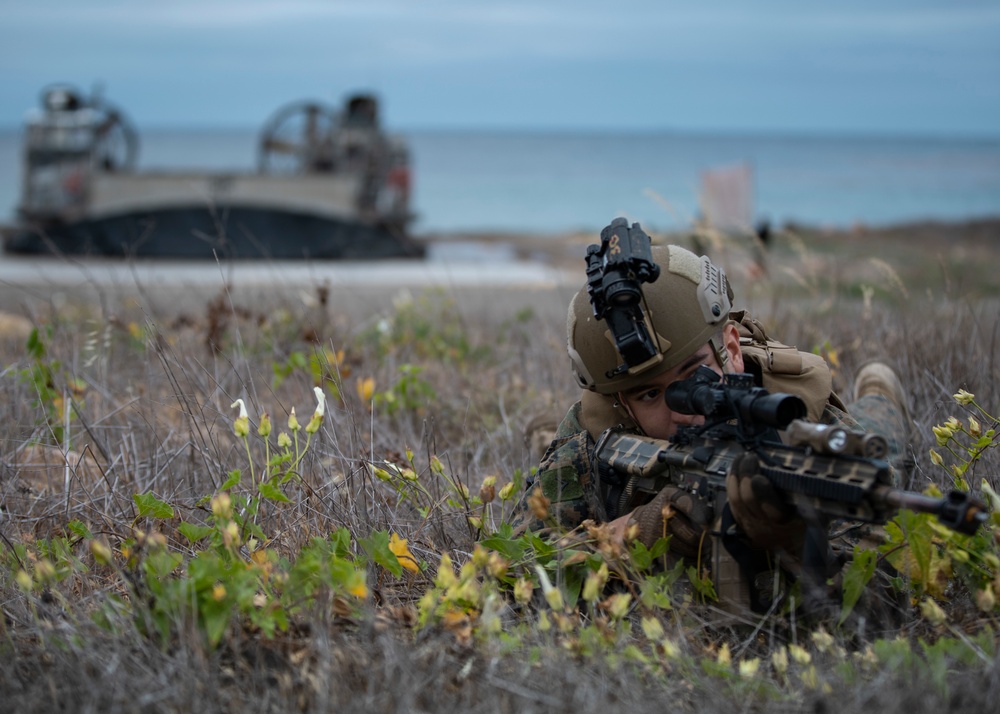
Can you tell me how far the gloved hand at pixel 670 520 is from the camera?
2484 millimetres

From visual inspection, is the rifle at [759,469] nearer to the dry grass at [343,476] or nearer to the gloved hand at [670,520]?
the gloved hand at [670,520]

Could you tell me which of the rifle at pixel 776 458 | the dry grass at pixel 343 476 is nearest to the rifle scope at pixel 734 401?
the rifle at pixel 776 458

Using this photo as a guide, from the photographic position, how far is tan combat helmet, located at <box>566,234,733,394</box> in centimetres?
272

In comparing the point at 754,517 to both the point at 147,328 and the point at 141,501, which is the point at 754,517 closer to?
the point at 141,501

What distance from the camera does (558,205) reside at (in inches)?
1773

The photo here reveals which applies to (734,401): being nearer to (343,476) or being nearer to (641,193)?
(343,476)

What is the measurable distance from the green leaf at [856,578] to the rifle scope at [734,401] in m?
0.48

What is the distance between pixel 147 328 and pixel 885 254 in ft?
51.6

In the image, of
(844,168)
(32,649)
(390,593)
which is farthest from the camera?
(844,168)

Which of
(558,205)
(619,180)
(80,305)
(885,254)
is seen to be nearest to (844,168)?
(619,180)

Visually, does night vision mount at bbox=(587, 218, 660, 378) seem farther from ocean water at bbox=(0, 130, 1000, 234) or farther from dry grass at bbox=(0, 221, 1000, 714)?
ocean water at bbox=(0, 130, 1000, 234)

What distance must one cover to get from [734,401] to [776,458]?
18 cm

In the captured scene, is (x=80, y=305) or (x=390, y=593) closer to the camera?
(x=390, y=593)

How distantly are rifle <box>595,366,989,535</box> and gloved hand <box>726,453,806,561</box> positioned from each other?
25 mm
